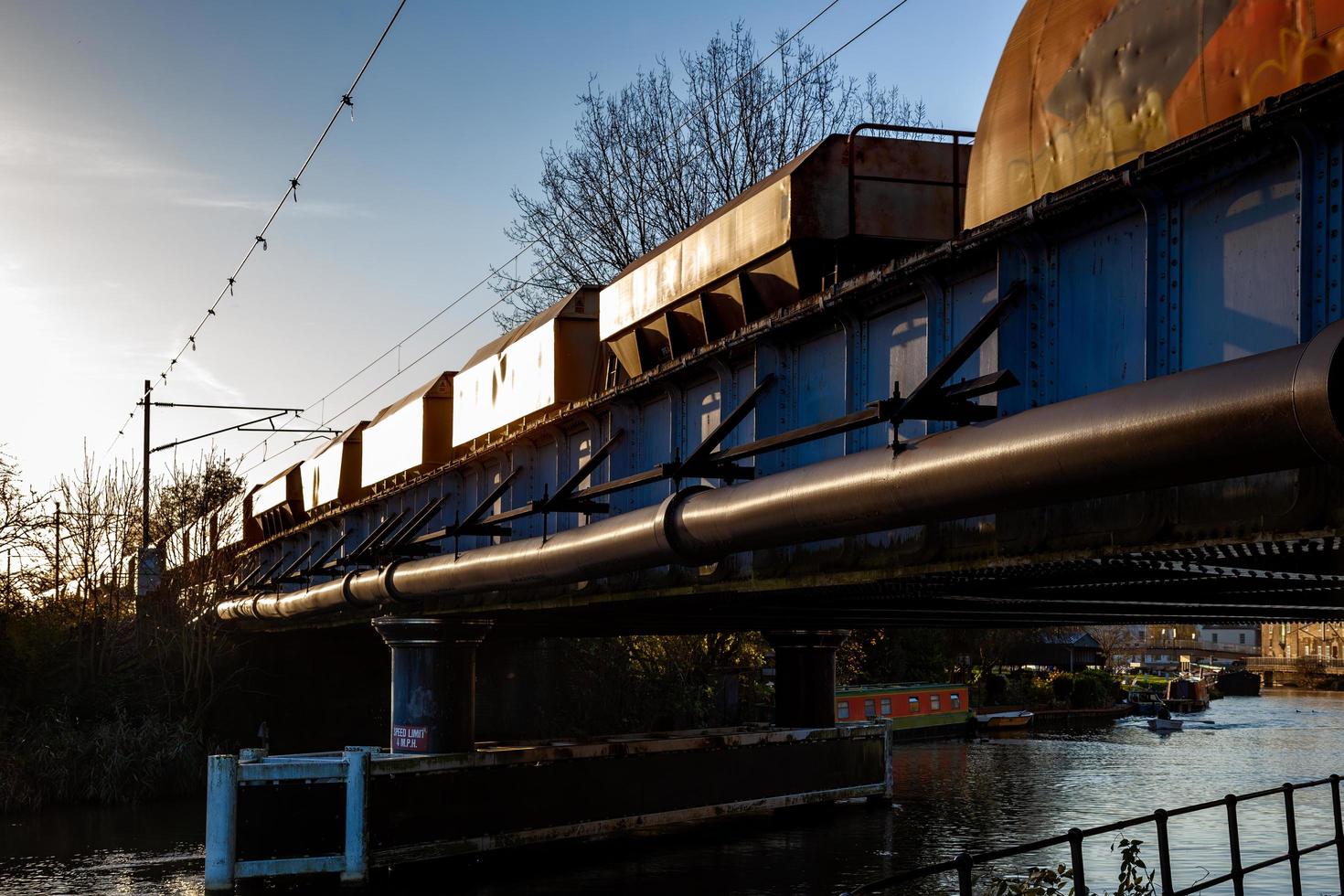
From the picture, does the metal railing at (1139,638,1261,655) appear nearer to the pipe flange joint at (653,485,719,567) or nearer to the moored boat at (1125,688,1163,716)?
the moored boat at (1125,688,1163,716)

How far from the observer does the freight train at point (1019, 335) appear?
744 cm

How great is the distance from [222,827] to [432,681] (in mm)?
5014

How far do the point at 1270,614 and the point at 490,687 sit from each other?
29.6 meters

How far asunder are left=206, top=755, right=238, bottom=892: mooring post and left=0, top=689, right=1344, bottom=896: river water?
136 centimetres

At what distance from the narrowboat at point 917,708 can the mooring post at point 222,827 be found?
1078 inches

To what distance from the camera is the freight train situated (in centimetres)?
744

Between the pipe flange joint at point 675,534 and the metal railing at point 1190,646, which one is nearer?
the pipe flange joint at point 675,534

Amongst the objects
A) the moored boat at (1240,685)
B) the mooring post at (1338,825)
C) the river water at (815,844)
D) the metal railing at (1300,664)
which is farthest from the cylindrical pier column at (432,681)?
the metal railing at (1300,664)

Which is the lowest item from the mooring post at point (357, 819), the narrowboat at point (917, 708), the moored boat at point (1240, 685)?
the moored boat at point (1240, 685)

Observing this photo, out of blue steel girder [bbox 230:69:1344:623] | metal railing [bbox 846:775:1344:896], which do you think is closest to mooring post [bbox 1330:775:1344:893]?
metal railing [bbox 846:775:1344:896]

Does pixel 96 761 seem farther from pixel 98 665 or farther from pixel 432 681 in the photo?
pixel 432 681

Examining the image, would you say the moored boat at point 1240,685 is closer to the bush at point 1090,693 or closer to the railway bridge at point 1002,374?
the bush at point 1090,693

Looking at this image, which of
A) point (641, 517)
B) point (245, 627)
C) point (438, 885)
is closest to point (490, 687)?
point (245, 627)

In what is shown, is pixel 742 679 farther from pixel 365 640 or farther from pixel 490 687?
pixel 365 640
